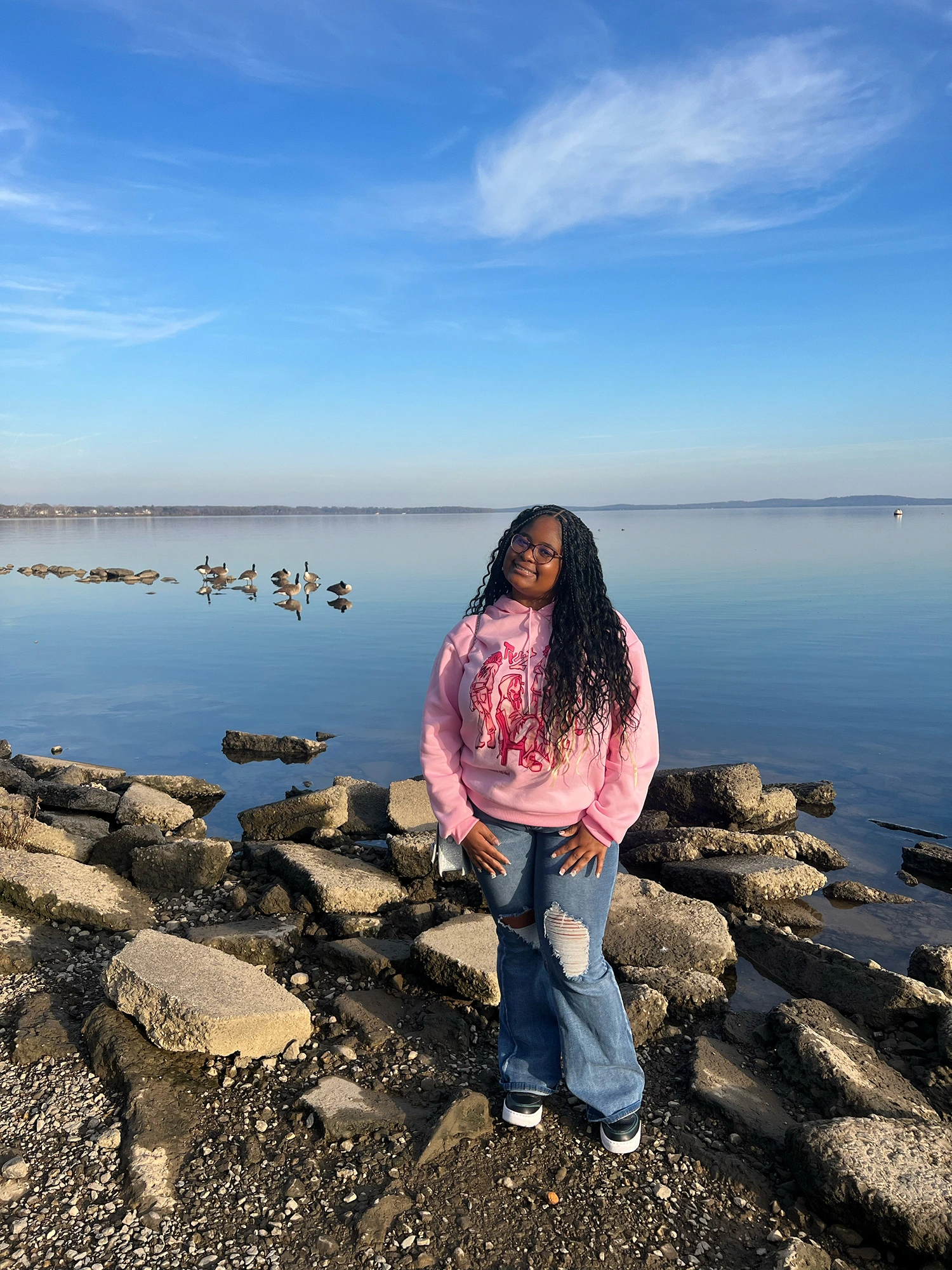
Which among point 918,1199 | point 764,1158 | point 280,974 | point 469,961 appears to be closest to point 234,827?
point 280,974

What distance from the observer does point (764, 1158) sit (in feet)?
11.6

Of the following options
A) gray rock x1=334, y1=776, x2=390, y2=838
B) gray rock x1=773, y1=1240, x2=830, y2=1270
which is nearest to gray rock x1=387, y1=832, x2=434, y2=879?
gray rock x1=334, y1=776, x2=390, y2=838

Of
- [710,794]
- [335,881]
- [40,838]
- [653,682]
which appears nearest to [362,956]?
[335,881]

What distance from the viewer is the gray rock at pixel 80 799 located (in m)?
8.77

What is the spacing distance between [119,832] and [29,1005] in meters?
2.50

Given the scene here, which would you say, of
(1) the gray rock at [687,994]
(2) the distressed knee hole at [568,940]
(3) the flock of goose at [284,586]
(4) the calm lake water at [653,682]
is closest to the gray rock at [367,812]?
(4) the calm lake water at [653,682]

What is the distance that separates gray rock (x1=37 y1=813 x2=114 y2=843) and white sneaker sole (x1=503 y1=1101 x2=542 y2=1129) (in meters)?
4.83

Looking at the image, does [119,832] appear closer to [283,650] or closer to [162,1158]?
[162,1158]

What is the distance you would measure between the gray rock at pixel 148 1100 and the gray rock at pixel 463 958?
4.59 ft

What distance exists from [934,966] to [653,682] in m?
11.3

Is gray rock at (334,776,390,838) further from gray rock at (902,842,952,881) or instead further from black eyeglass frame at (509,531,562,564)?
black eyeglass frame at (509,531,562,564)

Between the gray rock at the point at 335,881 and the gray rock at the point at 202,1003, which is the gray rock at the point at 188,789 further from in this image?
the gray rock at the point at 202,1003

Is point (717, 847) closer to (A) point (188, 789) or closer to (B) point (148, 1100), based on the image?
(B) point (148, 1100)

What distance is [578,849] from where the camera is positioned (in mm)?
3256
